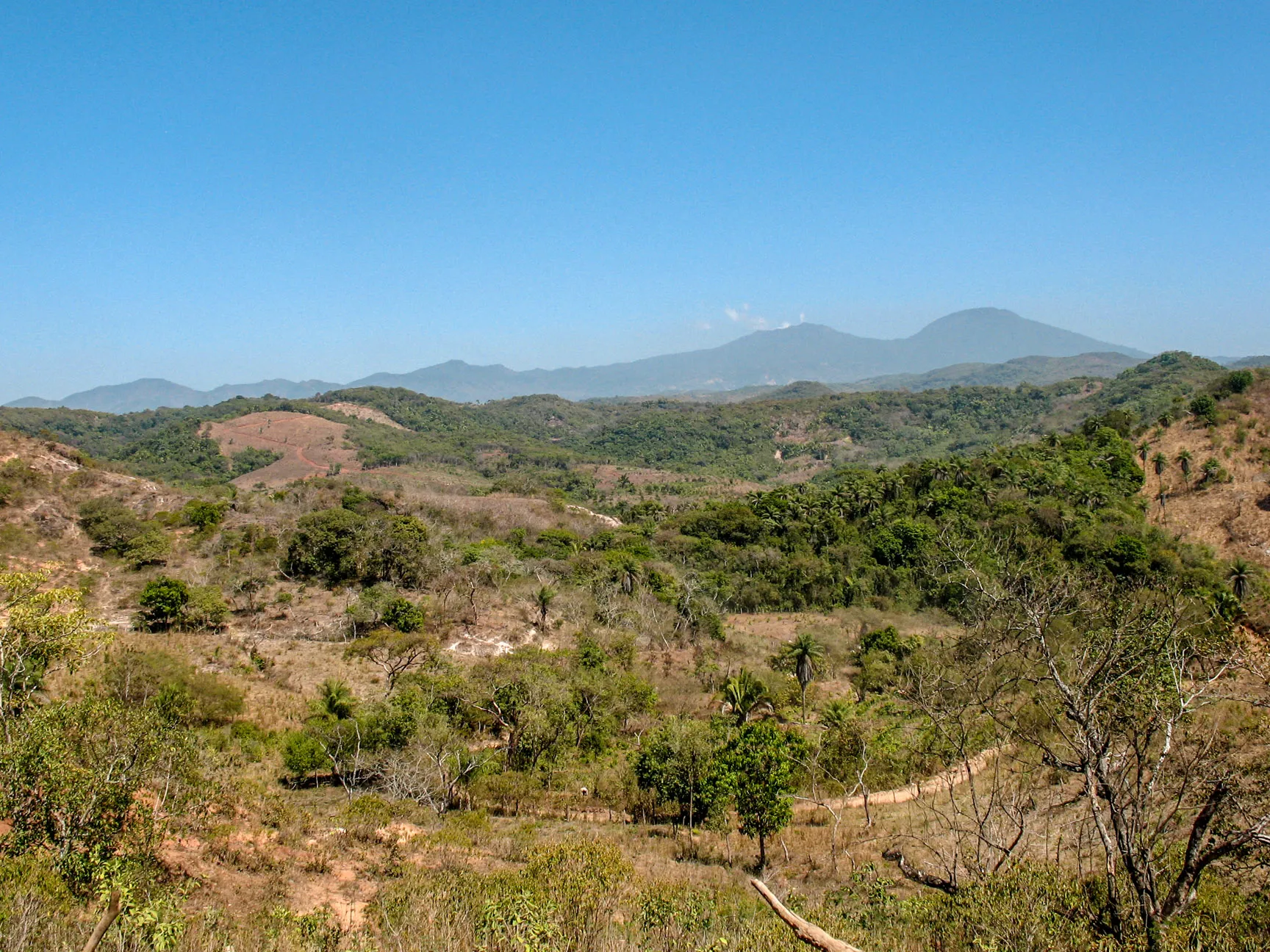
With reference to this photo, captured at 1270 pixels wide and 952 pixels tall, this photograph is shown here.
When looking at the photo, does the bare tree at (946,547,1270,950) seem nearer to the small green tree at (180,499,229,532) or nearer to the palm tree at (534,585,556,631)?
the palm tree at (534,585,556,631)

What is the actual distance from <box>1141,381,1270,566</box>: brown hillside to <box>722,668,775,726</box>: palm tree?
36.5m

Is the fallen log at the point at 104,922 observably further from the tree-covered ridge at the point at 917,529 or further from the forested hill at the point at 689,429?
the forested hill at the point at 689,429

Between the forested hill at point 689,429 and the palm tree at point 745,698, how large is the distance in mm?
97174

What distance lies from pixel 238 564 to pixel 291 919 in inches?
1337

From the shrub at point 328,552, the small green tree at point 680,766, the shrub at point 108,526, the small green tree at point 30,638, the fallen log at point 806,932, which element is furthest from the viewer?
the shrub at point 108,526

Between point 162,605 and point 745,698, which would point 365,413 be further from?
point 745,698

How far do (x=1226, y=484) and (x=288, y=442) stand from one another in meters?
130

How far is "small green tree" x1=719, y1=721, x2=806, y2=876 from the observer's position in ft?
48.6

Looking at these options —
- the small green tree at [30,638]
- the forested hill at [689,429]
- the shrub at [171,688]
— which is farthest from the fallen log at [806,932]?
the forested hill at [689,429]

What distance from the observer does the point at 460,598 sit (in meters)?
35.9

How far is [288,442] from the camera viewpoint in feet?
412

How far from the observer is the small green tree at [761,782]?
1480 centimetres

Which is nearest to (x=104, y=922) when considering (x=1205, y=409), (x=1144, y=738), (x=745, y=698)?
(x=1144, y=738)

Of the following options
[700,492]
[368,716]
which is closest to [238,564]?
[368,716]
